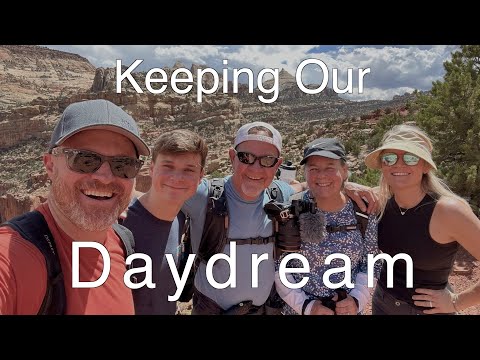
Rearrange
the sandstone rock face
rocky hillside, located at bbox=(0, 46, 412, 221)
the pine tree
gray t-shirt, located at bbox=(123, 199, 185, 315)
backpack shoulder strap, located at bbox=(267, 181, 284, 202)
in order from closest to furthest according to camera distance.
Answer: gray t-shirt, located at bbox=(123, 199, 185, 315)
backpack shoulder strap, located at bbox=(267, 181, 284, 202)
the pine tree
the sandstone rock face
rocky hillside, located at bbox=(0, 46, 412, 221)

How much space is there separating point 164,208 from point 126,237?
289 mm

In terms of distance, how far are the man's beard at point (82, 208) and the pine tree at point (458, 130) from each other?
20.3 ft

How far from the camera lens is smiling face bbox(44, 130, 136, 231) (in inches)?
58.5

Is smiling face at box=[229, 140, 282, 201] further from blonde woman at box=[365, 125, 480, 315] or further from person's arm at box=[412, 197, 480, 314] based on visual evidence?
person's arm at box=[412, 197, 480, 314]

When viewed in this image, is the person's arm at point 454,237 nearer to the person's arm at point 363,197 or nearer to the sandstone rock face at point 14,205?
the person's arm at point 363,197

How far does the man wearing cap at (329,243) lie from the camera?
213 centimetres

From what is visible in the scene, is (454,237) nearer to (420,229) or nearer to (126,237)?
(420,229)

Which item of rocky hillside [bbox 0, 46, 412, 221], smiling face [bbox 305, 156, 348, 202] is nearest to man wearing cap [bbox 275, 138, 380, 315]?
smiling face [bbox 305, 156, 348, 202]

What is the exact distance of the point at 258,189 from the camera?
2.24m

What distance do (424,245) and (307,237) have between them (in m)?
0.66

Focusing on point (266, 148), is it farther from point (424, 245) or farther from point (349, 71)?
point (424, 245)

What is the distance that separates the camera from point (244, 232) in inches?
85.8

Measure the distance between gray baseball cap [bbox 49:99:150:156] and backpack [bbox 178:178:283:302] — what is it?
0.74 meters

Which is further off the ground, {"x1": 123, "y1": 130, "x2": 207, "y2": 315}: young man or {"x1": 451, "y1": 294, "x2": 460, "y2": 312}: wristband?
{"x1": 123, "y1": 130, "x2": 207, "y2": 315}: young man
